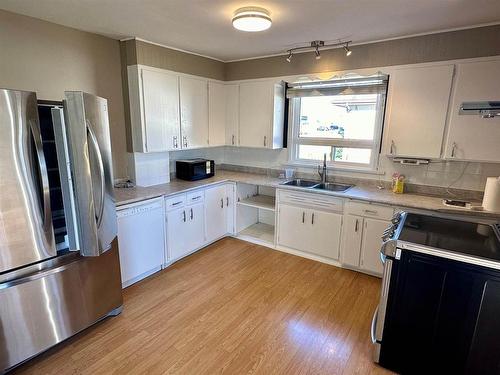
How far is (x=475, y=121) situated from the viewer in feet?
8.41

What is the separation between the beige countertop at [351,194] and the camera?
256cm

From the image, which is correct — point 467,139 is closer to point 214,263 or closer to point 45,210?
point 214,263

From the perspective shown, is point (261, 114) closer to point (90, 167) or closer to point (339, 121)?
point (339, 121)

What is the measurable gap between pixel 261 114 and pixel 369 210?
184 cm

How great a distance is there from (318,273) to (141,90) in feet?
9.07

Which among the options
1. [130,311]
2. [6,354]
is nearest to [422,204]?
[130,311]

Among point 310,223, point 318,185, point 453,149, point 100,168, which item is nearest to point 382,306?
point 310,223

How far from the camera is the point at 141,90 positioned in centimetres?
298

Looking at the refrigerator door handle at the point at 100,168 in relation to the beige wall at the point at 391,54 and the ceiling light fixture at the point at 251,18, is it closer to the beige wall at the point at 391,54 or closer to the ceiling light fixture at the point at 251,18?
the ceiling light fixture at the point at 251,18

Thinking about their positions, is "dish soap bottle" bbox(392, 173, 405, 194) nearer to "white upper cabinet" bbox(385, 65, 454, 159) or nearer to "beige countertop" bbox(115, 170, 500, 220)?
"beige countertop" bbox(115, 170, 500, 220)

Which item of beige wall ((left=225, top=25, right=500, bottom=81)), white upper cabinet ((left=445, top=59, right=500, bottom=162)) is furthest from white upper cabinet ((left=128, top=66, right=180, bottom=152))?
white upper cabinet ((left=445, top=59, right=500, bottom=162))

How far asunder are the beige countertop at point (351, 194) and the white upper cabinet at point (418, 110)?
1.46ft

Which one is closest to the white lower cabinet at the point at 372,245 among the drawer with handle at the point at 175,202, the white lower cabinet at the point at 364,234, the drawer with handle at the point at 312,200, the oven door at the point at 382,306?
the white lower cabinet at the point at 364,234

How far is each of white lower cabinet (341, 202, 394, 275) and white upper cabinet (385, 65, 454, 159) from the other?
67 centimetres
